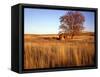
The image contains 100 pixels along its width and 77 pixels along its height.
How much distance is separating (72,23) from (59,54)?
0.32m

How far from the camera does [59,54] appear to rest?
2.44 metres

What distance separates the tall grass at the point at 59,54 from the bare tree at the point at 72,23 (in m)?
0.10

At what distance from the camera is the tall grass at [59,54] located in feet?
7.63

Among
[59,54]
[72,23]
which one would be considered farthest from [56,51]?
[72,23]

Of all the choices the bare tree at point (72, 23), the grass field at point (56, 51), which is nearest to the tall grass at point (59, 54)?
the grass field at point (56, 51)

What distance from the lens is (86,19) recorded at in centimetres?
257

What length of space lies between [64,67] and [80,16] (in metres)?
0.50

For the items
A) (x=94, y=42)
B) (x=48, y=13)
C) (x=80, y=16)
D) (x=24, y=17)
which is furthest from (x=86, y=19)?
(x=24, y=17)

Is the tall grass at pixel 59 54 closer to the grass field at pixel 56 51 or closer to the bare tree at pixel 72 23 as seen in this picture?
the grass field at pixel 56 51

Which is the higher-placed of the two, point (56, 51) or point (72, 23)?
point (72, 23)

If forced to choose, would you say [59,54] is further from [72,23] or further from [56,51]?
[72,23]

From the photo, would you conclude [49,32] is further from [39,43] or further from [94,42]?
[94,42]

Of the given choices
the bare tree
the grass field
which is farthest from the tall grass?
the bare tree

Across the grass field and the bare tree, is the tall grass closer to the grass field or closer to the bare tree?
the grass field
